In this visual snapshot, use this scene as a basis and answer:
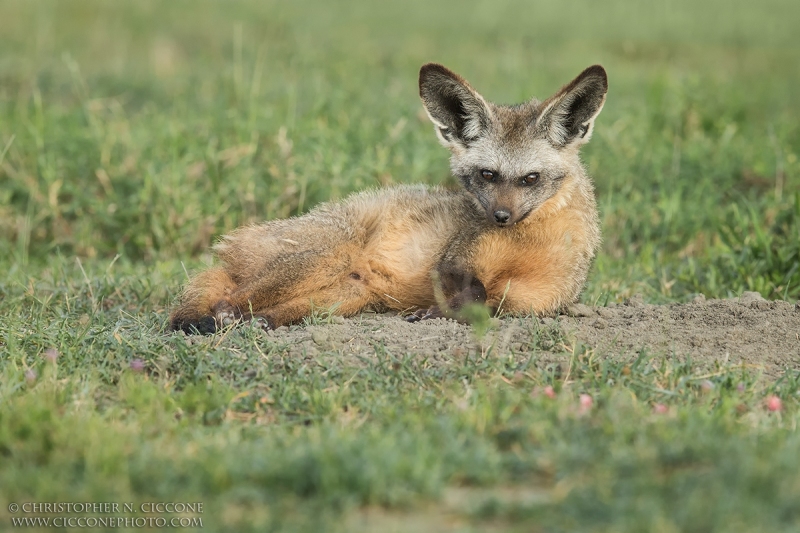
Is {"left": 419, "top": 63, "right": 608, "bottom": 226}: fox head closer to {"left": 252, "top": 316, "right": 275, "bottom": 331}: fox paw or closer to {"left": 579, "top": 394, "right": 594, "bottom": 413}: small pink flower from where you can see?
{"left": 252, "top": 316, "right": 275, "bottom": 331}: fox paw

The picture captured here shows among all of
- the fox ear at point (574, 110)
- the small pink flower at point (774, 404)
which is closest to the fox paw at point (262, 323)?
the fox ear at point (574, 110)

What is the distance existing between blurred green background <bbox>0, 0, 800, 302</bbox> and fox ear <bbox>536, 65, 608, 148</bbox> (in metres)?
1.16

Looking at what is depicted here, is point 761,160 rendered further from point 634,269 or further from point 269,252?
point 269,252

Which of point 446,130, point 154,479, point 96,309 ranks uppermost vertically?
point 446,130

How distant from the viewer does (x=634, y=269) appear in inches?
283

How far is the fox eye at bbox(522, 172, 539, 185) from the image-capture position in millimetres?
5664

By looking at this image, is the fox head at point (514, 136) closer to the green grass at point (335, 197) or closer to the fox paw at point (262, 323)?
the green grass at point (335, 197)

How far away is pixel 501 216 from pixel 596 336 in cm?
93

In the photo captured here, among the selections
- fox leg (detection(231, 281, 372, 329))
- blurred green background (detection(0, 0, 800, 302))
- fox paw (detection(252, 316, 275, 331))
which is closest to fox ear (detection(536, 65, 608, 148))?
blurred green background (detection(0, 0, 800, 302))

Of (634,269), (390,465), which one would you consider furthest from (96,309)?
(634,269)

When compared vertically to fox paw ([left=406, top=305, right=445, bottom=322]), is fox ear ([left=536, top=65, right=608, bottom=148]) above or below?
above

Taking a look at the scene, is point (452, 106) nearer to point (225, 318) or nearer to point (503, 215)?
point (503, 215)

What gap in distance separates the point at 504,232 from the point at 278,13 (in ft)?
38.1

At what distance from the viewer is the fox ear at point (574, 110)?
558 centimetres
